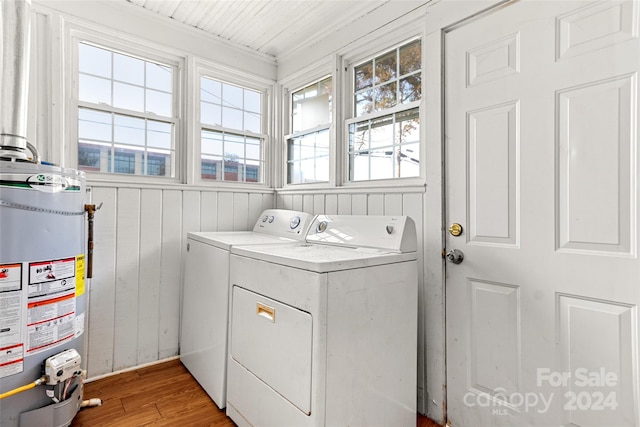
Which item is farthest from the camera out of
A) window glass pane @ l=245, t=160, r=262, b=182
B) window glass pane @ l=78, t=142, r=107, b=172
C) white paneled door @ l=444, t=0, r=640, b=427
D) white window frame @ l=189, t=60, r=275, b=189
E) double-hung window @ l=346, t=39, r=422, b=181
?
window glass pane @ l=245, t=160, r=262, b=182

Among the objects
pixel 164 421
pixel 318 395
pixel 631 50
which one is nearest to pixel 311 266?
pixel 318 395

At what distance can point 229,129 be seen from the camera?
276 centimetres

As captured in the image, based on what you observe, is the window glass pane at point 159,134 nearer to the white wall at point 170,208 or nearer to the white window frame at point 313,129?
the white wall at point 170,208

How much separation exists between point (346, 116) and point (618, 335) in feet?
6.34

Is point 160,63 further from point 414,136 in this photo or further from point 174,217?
point 414,136

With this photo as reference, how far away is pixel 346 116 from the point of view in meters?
2.40

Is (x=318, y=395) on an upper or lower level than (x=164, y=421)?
upper

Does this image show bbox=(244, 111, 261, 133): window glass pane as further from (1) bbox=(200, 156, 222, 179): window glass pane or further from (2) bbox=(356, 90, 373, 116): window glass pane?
(2) bbox=(356, 90, 373, 116): window glass pane

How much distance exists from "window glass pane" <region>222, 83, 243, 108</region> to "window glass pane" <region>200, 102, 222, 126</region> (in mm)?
100

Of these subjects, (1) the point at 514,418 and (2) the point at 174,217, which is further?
(2) the point at 174,217

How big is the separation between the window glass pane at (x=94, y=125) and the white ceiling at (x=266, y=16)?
2.67ft

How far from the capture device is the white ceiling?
2139 millimetres

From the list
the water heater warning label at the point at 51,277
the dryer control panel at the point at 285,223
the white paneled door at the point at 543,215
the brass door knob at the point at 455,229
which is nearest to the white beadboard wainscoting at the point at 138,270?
the dryer control panel at the point at 285,223

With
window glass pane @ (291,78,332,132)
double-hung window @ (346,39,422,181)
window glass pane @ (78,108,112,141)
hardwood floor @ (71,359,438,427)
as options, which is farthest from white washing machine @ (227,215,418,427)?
window glass pane @ (78,108,112,141)
